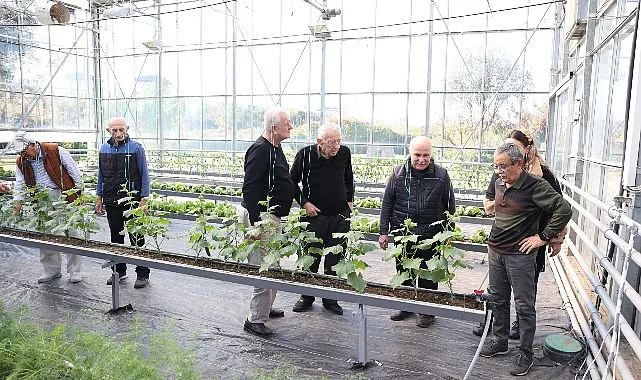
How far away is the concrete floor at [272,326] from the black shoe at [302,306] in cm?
6

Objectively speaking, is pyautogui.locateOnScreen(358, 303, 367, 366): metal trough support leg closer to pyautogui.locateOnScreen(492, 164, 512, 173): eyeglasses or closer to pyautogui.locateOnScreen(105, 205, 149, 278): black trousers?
pyautogui.locateOnScreen(492, 164, 512, 173): eyeglasses

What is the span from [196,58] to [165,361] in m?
12.6

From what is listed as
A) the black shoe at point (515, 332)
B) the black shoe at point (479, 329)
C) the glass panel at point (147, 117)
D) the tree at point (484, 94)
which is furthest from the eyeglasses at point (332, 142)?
the glass panel at point (147, 117)

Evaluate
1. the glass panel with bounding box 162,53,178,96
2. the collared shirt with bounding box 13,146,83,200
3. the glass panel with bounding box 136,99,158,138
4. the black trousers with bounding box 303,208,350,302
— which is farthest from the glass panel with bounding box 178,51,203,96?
the black trousers with bounding box 303,208,350,302

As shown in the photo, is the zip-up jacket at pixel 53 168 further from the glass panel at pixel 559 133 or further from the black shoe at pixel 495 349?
the glass panel at pixel 559 133

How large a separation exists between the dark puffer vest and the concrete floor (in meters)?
0.71

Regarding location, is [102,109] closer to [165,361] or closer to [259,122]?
[259,122]

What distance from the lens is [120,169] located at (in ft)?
13.6

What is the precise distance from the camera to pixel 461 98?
10500 millimetres

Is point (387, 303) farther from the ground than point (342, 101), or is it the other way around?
point (342, 101)

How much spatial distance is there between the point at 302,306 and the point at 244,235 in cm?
74

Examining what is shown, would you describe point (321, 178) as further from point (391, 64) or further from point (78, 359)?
point (391, 64)

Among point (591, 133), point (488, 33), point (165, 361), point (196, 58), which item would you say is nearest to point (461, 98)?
point (488, 33)

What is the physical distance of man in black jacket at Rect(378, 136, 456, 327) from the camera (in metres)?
3.27
